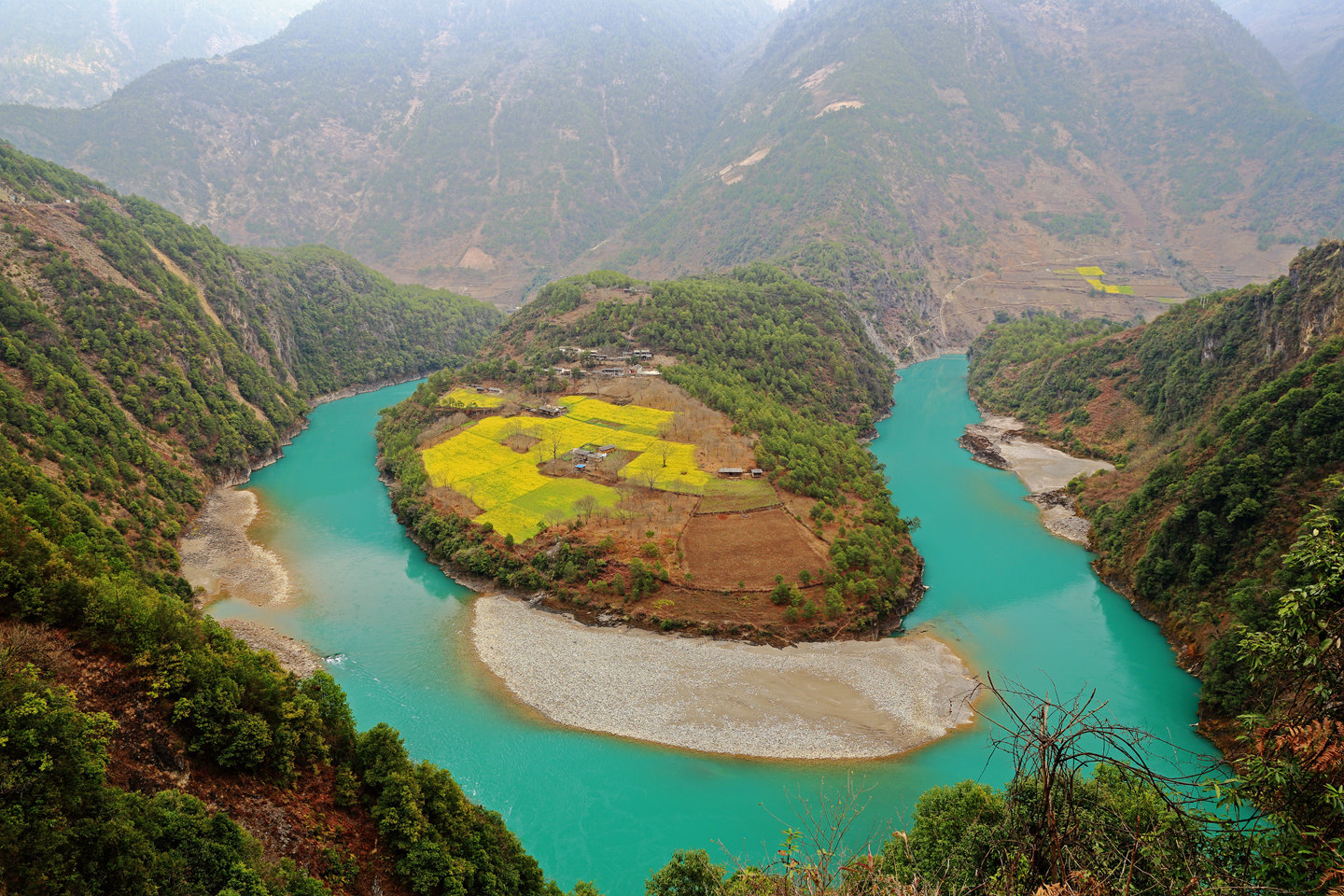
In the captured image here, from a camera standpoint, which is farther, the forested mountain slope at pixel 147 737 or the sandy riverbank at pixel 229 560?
the sandy riverbank at pixel 229 560

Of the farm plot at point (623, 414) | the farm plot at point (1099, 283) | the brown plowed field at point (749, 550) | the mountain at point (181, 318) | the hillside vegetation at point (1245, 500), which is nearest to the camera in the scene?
the hillside vegetation at point (1245, 500)

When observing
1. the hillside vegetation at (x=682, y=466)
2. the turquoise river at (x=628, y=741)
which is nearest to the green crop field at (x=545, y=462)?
the hillside vegetation at (x=682, y=466)

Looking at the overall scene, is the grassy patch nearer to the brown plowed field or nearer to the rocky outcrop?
the brown plowed field

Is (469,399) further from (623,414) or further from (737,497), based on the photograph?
(737,497)

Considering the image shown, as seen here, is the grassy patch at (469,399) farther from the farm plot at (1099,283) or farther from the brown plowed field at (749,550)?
the farm plot at (1099,283)

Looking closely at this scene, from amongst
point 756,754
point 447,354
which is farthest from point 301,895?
point 447,354

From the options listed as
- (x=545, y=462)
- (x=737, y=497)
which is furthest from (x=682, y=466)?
(x=545, y=462)
